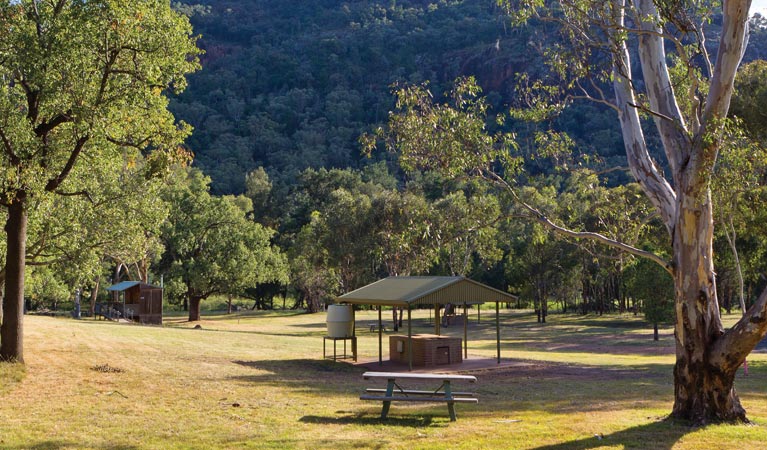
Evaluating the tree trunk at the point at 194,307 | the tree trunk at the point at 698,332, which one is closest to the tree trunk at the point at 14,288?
the tree trunk at the point at 698,332

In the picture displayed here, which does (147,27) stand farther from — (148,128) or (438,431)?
(438,431)

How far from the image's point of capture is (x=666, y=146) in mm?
12047

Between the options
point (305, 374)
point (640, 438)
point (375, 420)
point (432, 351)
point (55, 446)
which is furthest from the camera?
point (432, 351)

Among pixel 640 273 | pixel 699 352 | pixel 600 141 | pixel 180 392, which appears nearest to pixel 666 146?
pixel 699 352

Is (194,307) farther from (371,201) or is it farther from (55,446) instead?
(55,446)

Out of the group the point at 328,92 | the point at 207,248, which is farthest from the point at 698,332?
the point at 328,92

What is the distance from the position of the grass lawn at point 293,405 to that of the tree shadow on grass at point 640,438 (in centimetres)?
3

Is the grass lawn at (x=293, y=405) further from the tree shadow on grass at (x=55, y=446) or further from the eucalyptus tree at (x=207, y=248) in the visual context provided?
the eucalyptus tree at (x=207, y=248)

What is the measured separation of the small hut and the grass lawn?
21651mm

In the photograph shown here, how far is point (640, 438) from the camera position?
10180 millimetres

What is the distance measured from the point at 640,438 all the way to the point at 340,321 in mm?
13236

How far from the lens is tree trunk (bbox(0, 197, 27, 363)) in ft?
53.0

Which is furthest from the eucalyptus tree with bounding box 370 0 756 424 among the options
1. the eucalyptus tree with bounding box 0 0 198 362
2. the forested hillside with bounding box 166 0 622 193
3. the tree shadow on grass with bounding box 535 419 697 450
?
the forested hillside with bounding box 166 0 622 193

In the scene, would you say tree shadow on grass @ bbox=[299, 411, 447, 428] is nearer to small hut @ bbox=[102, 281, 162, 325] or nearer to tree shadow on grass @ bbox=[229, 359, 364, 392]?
tree shadow on grass @ bbox=[229, 359, 364, 392]
